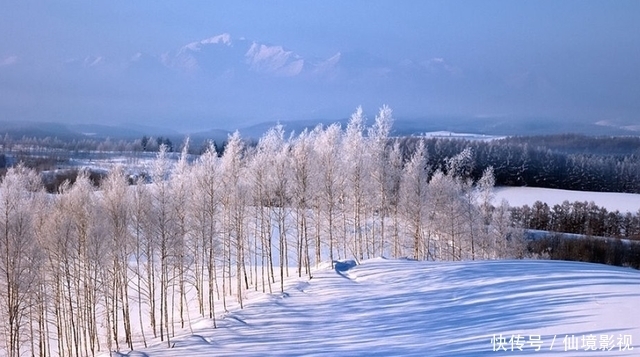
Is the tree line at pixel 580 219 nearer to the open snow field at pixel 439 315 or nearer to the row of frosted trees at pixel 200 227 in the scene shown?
the row of frosted trees at pixel 200 227

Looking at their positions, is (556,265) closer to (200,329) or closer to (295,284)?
(295,284)

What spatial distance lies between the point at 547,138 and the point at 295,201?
369 feet

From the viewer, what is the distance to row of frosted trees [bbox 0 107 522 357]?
60.5 feet

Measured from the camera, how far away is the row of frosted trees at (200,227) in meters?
18.4

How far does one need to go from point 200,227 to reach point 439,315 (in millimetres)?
12197

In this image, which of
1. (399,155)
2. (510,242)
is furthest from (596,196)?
(399,155)

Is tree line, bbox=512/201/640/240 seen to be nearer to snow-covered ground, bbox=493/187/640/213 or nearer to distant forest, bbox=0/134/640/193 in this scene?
snow-covered ground, bbox=493/187/640/213

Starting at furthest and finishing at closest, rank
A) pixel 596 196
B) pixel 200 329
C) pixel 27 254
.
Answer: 1. pixel 596 196
2. pixel 200 329
3. pixel 27 254

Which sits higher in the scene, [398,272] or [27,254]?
[27,254]

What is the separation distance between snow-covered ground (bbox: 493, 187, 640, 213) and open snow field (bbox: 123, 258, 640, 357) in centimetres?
4271

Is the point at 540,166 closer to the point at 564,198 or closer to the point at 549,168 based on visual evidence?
the point at 549,168

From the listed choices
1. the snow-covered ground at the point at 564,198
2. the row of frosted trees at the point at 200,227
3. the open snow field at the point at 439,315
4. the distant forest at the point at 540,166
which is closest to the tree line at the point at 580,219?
the snow-covered ground at the point at 564,198

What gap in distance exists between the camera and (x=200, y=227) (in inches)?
899

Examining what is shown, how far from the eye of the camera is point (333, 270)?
2486 cm
